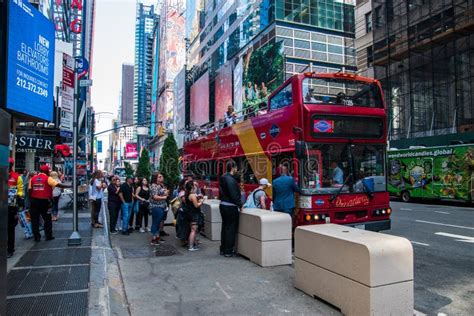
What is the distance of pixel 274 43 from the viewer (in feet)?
142

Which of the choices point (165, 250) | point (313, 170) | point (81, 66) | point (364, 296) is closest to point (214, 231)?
point (165, 250)

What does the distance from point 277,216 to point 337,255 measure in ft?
7.72

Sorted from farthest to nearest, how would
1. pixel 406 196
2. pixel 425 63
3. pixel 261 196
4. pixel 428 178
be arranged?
pixel 425 63 → pixel 406 196 → pixel 428 178 → pixel 261 196

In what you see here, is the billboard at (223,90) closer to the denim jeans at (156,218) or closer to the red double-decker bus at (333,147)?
the red double-decker bus at (333,147)

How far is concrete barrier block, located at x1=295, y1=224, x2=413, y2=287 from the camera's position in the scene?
4387mm

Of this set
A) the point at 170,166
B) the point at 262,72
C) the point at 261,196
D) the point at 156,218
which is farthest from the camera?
the point at 262,72

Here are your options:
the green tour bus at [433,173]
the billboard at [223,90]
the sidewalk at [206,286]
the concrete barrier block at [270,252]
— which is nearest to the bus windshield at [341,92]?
the concrete barrier block at [270,252]

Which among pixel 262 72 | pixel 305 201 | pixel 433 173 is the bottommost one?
pixel 305 201

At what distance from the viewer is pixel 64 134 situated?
31.5ft

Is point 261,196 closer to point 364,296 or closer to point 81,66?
point 364,296

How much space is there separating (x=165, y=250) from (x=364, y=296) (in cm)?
538

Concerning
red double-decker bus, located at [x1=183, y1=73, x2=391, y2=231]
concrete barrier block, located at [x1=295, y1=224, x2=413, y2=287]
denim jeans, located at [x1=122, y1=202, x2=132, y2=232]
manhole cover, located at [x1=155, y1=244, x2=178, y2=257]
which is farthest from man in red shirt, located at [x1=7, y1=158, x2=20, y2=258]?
concrete barrier block, located at [x1=295, y1=224, x2=413, y2=287]

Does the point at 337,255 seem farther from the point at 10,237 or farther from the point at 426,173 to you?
the point at 426,173

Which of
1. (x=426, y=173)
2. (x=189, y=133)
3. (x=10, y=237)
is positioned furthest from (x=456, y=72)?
(x=10, y=237)
